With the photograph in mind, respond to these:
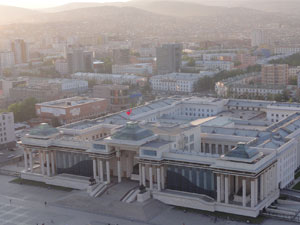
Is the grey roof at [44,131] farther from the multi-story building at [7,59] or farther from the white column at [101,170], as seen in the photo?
the multi-story building at [7,59]

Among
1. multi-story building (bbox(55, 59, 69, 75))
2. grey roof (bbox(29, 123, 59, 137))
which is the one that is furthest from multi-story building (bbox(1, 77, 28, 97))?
grey roof (bbox(29, 123, 59, 137))

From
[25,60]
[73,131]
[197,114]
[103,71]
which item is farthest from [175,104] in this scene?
[25,60]

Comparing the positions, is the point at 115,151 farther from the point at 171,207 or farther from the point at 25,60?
the point at 25,60

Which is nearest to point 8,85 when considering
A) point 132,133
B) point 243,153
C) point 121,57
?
point 121,57

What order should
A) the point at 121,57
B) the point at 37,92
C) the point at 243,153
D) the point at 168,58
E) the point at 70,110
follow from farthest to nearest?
the point at 121,57 < the point at 168,58 < the point at 37,92 < the point at 70,110 < the point at 243,153

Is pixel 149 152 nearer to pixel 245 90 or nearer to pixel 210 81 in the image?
pixel 245 90

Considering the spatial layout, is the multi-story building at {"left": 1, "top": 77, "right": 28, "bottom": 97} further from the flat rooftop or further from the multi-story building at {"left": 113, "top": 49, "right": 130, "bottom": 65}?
the multi-story building at {"left": 113, "top": 49, "right": 130, "bottom": 65}

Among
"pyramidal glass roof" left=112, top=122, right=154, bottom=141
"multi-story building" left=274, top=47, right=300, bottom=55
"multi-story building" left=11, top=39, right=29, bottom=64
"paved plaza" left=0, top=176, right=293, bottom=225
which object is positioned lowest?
"paved plaza" left=0, top=176, right=293, bottom=225
